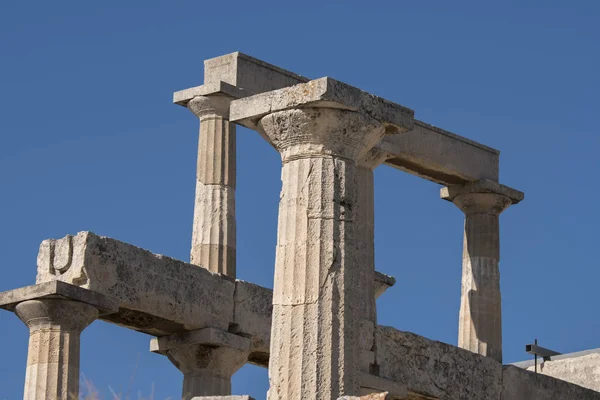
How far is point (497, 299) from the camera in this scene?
2764cm

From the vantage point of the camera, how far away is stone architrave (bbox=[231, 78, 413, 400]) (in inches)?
667

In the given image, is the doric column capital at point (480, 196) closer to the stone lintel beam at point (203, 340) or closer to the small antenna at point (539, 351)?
the small antenna at point (539, 351)

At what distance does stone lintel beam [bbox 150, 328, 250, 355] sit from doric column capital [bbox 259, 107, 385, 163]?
5844mm

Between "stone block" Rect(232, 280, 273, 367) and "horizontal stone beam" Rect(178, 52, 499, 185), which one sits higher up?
A: "horizontal stone beam" Rect(178, 52, 499, 185)

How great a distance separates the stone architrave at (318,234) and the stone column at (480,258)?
977 centimetres

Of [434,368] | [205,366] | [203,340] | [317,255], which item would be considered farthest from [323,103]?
[434,368]

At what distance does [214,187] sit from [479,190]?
463 cm

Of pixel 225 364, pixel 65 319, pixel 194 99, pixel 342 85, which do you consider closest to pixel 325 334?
pixel 342 85

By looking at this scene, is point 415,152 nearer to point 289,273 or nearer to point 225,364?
point 225,364

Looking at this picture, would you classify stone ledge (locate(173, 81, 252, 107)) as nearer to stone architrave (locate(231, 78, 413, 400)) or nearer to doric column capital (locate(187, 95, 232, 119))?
doric column capital (locate(187, 95, 232, 119))

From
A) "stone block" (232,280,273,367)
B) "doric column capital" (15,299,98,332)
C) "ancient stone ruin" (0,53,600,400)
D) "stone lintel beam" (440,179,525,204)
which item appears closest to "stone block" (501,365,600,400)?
"ancient stone ruin" (0,53,600,400)

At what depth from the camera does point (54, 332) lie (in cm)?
2131

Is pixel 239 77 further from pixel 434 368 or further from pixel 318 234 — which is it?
pixel 318 234

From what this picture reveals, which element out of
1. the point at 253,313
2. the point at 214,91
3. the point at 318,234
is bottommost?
the point at 318,234
